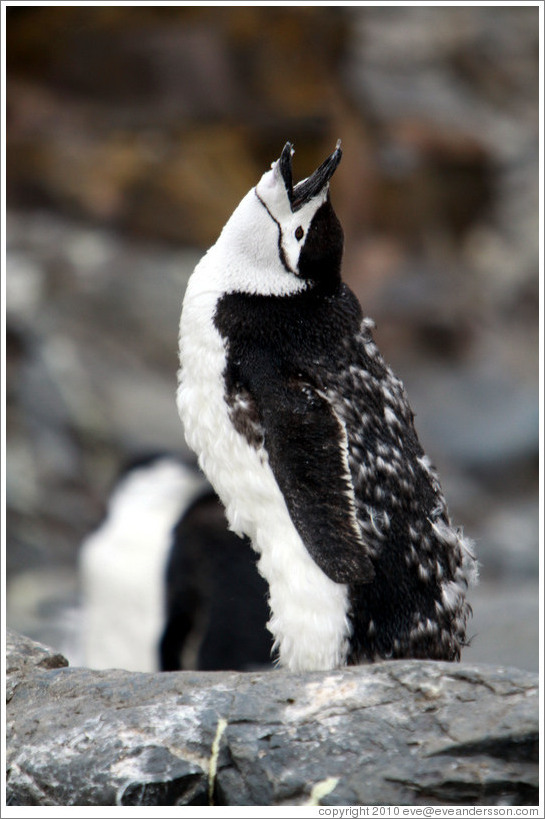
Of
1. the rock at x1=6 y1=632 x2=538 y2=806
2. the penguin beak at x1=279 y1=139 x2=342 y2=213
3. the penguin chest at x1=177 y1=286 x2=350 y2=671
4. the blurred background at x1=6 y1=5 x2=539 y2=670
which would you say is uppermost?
the blurred background at x1=6 y1=5 x2=539 y2=670

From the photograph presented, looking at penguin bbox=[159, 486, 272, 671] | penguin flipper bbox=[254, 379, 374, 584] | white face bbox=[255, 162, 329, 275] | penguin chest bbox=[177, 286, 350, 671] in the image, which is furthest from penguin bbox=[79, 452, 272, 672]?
white face bbox=[255, 162, 329, 275]

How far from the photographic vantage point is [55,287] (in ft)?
27.7

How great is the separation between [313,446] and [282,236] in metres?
0.51

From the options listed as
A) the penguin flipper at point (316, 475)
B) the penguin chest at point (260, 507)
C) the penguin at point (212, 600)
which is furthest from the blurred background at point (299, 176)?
the penguin flipper at point (316, 475)

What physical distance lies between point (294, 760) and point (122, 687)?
0.44 m

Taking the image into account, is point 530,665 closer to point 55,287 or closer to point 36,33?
point 55,287

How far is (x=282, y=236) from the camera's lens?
2582 millimetres

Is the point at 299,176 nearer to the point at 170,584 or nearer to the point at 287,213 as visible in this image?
the point at 170,584

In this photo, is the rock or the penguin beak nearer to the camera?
the rock

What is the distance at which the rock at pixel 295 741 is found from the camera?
190cm

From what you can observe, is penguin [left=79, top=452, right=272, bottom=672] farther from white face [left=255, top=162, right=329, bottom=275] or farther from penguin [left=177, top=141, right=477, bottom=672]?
white face [left=255, top=162, right=329, bottom=275]

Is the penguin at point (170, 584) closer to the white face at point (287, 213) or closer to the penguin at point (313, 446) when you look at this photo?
the penguin at point (313, 446)

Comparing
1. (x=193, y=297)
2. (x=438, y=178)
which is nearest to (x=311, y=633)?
(x=193, y=297)

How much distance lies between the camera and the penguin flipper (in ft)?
7.63
